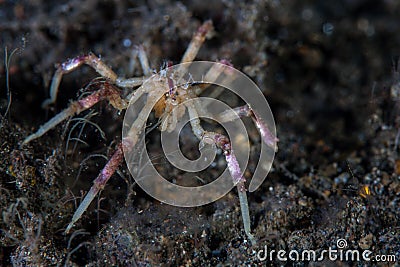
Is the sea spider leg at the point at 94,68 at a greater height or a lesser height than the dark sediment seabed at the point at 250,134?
greater

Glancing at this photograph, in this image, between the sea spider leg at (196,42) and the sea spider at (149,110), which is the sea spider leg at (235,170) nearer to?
the sea spider at (149,110)

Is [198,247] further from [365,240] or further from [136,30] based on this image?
[136,30]

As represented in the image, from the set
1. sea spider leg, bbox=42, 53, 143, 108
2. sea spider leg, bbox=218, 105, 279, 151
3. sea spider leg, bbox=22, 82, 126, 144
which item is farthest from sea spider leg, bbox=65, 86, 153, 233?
sea spider leg, bbox=218, 105, 279, 151

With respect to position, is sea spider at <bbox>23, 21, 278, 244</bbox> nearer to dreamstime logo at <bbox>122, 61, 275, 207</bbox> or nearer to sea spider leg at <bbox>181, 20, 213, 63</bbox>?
dreamstime logo at <bbox>122, 61, 275, 207</bbox>
